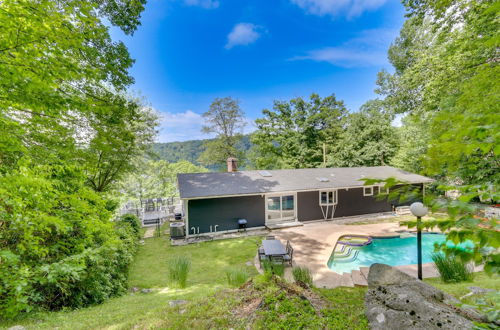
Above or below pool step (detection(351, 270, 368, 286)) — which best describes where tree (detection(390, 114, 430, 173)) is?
above

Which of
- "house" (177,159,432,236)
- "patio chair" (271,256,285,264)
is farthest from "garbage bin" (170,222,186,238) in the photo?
"patio chair" (271,256,285,264)

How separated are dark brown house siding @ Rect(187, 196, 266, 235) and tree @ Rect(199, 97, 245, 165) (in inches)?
508

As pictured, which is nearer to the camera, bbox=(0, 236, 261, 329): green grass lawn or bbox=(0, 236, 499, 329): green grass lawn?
bbox=(0, 236, 499, 329): green grass lawn

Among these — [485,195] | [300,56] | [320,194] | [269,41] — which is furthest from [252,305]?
[300,56]

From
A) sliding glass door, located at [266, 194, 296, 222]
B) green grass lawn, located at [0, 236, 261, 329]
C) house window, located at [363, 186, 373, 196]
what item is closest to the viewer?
green grass lawn, located at [0, 236, 261, 329]

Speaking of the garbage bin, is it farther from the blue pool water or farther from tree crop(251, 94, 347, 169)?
tree crop(251, 94, 347, 169)

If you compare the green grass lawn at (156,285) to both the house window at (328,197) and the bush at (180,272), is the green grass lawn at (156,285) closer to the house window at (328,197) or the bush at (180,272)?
the bush at (180,272)

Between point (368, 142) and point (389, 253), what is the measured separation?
15.1m

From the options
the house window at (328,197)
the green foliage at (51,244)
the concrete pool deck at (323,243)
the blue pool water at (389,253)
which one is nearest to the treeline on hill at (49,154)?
the green foliage at (51,244)

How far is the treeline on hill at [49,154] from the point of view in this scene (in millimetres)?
2852

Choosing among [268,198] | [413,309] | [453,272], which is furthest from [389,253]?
[413,309]

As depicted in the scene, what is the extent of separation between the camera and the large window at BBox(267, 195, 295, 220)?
41.8ft

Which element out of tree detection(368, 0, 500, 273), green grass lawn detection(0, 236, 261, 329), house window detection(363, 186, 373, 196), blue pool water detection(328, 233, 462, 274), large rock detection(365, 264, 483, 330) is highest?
tree detection(368, 0, 500, 273)

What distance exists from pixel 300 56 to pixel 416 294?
22.3m
